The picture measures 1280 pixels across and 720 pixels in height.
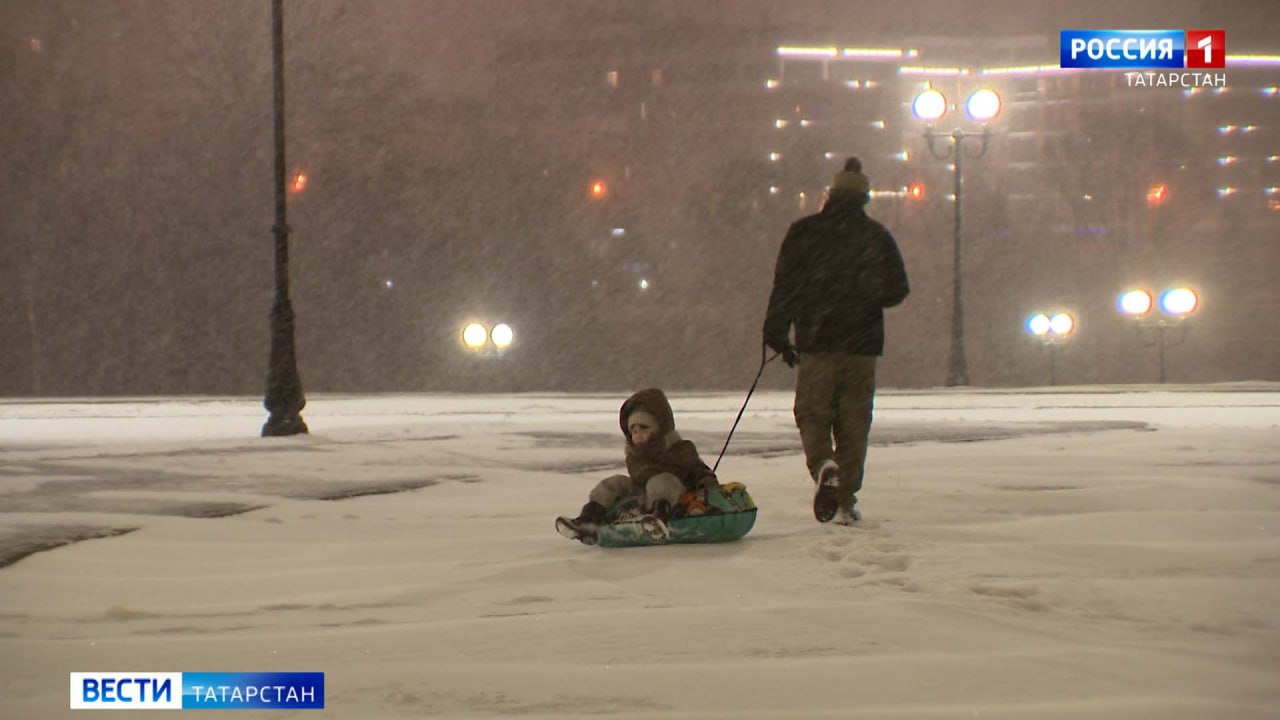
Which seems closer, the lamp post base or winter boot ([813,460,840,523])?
winter boot ([813,460,840,523])

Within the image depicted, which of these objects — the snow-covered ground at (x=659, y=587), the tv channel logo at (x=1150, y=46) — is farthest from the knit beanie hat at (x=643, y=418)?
the tv channel logo at (x=1150, y=46)

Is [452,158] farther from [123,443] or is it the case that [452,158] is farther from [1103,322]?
[123,443]

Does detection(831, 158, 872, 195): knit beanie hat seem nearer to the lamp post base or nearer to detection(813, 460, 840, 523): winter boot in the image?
detection(813, 460, 840, 523): winter boot

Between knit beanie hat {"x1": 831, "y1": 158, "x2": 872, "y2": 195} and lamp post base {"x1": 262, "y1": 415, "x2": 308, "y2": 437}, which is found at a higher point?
knit beanie hat {"x1": 831, "y1": 158, "x2": 872, "y2": 195}

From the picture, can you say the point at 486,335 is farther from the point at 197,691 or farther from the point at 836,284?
the point at 197,691

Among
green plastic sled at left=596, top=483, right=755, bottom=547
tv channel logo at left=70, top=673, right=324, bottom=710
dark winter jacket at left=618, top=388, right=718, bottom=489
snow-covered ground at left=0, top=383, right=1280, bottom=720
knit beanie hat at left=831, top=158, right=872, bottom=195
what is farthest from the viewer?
knit beanie hat at left=831, top=158, right=872, bottom=195

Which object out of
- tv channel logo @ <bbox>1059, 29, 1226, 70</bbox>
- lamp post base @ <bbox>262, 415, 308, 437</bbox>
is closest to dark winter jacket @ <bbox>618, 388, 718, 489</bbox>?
lamp post base @ <bbox>262, 415, 308, 437</bbox>

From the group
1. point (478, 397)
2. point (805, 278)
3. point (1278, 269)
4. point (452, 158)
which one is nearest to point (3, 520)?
point (805, 278)

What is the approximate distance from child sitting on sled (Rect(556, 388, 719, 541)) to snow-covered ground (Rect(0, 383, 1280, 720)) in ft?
0.83

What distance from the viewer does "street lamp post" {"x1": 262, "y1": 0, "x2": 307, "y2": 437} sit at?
51.0 ft

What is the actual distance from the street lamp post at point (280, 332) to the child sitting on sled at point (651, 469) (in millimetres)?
8859

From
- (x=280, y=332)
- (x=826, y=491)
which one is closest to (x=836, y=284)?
(x=826, y=491)

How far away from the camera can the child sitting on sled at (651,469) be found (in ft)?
23.7

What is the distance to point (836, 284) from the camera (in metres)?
7.88
